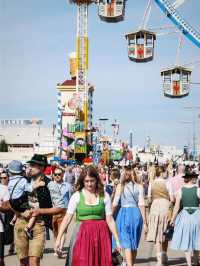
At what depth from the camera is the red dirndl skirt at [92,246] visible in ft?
20.5

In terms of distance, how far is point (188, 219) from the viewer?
382 inches

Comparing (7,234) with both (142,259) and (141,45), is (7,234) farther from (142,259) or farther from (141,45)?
(141,45)

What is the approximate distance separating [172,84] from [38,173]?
838 inches

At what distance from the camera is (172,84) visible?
27516mm

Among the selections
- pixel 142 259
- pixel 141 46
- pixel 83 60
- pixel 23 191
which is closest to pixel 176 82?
pixel 141 46

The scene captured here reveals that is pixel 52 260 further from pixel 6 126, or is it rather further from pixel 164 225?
pixel 6 126

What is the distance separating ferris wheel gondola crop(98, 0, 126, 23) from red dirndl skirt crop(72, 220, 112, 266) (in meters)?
24.4

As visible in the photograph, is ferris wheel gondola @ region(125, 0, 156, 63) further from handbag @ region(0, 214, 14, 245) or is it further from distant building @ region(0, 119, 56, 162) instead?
distant building @ region(0, 119, 56, 162)

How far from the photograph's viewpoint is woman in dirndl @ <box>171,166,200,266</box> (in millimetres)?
9609

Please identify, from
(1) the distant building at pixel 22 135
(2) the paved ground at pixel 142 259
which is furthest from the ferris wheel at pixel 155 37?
(1) the distant building at pixel 22 135

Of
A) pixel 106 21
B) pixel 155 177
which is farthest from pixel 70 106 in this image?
pixel 155 177

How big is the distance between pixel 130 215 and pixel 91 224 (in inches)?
131

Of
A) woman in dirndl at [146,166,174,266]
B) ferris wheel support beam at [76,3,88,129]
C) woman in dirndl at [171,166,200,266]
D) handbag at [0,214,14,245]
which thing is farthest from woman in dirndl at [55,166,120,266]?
ferris wheel support beam at [76,3,88,129]

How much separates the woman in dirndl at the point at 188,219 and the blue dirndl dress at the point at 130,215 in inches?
23.4
